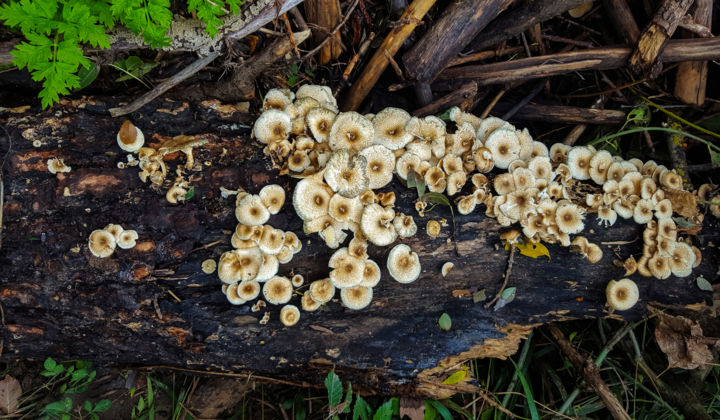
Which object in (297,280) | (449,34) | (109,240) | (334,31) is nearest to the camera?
(109,240)

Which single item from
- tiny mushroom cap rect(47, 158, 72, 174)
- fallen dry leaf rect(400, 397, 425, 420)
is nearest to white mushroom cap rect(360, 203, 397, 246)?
fallen dry leaf rect(400, 397, 425, 420)

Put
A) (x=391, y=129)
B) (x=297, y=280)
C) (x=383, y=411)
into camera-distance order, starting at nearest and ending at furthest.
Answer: (x=297, y=280) < (x=391, y=129) < (x=383, y=411)

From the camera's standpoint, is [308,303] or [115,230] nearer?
[115,230]

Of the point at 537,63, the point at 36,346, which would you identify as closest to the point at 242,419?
the point at 36,346

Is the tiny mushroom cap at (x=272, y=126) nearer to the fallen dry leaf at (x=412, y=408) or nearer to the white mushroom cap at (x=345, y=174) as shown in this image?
the white mushroom cap at (x=345, y=174)

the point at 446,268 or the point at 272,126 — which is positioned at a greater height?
the point at 272,126

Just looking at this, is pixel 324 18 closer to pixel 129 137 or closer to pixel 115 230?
pixel 129 137

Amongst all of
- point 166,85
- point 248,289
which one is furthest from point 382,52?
point 248,289
